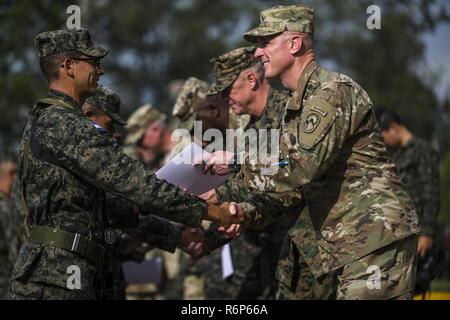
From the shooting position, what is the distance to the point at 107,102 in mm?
7496

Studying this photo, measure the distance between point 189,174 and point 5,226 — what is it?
2968 millimetres

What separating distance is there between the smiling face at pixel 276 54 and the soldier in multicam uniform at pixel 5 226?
11.9 ft

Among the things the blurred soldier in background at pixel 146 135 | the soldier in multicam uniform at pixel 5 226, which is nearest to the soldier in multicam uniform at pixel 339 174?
the soldier in multicam uniform at pixel 5 226

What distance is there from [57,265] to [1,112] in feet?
58.5

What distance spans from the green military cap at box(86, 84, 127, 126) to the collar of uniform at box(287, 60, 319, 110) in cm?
182

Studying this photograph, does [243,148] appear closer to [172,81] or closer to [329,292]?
[329,292]

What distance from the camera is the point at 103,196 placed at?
19.7 feet

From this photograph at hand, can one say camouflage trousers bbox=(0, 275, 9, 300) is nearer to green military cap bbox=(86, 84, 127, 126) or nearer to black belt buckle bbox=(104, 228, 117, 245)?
green military cap bbox=(86, 84, 127, 126)

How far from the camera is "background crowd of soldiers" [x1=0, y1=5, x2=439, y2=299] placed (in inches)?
222

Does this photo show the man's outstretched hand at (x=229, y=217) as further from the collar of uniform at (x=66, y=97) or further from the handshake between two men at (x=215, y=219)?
the collar of uniform at (x=66, y=97)

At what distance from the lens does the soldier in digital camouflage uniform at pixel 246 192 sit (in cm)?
726

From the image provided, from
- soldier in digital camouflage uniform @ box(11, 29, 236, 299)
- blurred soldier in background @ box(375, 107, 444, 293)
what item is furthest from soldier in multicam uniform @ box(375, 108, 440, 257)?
soldier in digital camouflage uniform @ box(11, 29, 236, 299)

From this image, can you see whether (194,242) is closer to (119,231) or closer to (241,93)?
(119,231)

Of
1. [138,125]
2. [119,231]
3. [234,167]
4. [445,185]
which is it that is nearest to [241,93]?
[234,167]
